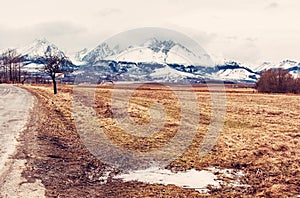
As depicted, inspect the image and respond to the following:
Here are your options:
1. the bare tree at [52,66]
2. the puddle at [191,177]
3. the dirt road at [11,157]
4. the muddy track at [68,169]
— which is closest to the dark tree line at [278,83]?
the bare tree at [52,66]

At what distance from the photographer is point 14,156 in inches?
634

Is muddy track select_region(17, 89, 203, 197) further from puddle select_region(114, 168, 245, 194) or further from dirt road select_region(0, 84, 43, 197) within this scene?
puddle select_region(114, 168, 245, 194)

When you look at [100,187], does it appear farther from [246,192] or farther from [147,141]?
[147,141]

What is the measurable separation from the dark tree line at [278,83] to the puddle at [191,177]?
9955 centimetres

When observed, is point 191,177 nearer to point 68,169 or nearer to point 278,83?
point 68,169

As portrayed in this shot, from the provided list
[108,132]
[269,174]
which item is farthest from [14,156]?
[269,174]

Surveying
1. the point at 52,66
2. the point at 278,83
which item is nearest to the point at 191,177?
the point at 52,66

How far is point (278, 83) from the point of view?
112 m

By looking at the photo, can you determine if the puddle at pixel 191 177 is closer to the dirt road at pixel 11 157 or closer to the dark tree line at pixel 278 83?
the dirt road at pixel 11 157

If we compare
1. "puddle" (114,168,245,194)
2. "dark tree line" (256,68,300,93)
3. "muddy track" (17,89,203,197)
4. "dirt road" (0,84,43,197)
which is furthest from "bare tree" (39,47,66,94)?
"dark tree line" (256,68,300,93)

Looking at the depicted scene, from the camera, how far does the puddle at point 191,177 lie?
14508 mm

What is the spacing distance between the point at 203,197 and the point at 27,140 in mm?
10797

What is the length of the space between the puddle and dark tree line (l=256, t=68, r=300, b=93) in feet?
327

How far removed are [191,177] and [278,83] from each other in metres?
104
